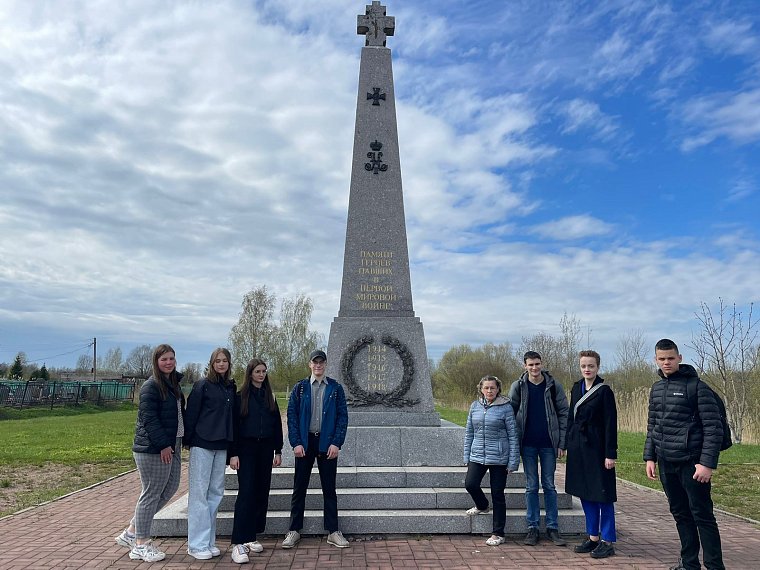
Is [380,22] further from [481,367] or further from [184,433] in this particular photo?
[481,367]

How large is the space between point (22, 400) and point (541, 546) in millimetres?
27766

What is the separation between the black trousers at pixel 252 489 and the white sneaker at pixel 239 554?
0.20 feet

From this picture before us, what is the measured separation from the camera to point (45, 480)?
9625mm

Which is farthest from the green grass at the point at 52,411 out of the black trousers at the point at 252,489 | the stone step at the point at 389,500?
the black trousers at the point at 252,489

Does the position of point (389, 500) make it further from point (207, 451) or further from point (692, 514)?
point (692, 514)

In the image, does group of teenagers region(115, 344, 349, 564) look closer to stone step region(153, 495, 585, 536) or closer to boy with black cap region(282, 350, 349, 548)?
boy with black cap region(282, 350, 349, 548)

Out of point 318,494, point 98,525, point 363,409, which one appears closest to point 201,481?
Answer: point 318,494

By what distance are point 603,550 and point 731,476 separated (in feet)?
20.3

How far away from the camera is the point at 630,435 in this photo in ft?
53.8

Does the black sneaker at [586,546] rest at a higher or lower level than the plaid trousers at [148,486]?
lower

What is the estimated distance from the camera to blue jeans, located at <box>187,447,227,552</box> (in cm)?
514

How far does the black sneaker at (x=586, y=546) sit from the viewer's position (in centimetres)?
530

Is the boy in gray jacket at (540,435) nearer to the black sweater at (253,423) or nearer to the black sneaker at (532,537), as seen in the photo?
the black sneaker at (532,537)

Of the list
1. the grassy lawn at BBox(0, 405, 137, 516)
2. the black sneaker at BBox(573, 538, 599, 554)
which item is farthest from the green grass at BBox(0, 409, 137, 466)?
the black sneaker at BBox(573, 538, 599, 554)
